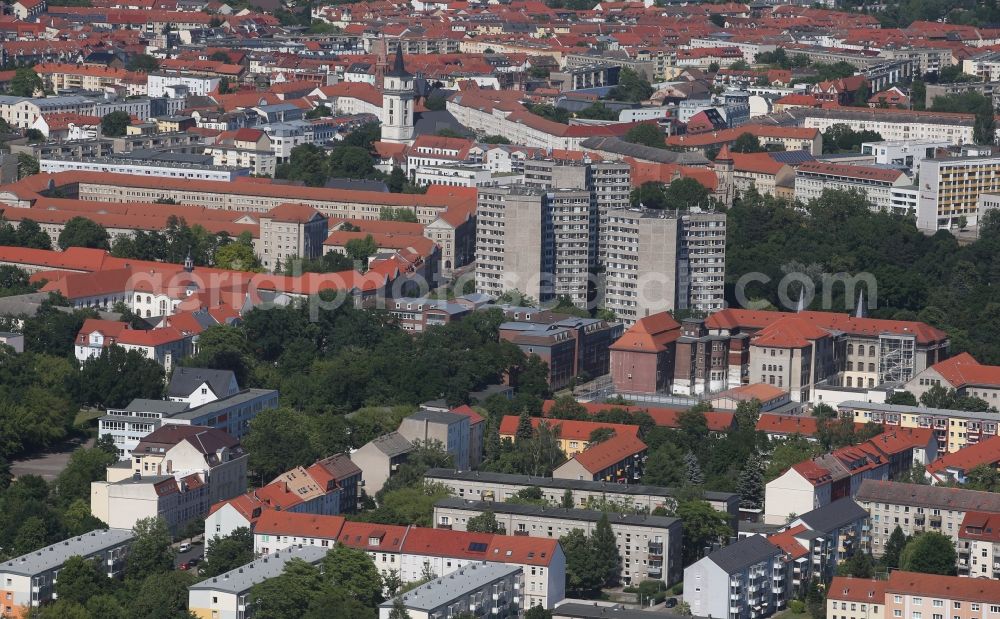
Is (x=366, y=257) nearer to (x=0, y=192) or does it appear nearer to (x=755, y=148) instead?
(x=0, y=192)

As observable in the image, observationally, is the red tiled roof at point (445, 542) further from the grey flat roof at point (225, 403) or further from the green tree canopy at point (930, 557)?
the grey flat roof at point (225, 403)

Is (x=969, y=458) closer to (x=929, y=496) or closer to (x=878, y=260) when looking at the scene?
(x=929, y=496)

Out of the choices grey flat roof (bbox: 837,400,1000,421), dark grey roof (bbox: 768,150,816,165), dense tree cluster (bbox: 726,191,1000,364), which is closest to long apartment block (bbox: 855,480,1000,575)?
grey flat roof (bbox: 837,400,1000,421)

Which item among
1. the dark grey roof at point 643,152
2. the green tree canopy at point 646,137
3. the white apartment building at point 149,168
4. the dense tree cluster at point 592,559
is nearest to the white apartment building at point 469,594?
the dense tree cluster at point 592,559

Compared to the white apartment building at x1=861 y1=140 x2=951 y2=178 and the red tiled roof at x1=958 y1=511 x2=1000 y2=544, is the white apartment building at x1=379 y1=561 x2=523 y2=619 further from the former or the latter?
the white apartment building at x1=861 y1=140 x2=951 y2=178

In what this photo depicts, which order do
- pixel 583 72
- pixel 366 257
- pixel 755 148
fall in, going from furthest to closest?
pixel 583 72, pixel 755 148, pixel 366 257

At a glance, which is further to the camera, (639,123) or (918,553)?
(639,123)

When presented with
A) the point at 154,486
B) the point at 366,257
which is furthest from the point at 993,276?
the point at 154,486
